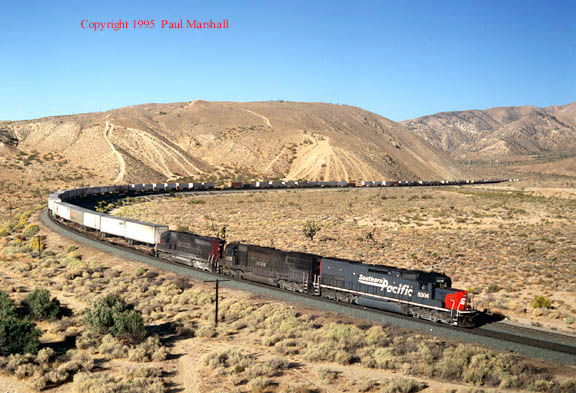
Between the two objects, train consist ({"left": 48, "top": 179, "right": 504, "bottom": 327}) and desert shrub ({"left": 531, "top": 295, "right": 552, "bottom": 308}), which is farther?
desert shrub ({"left": 531, "top": 295, "right": 552, "bottom": 308})

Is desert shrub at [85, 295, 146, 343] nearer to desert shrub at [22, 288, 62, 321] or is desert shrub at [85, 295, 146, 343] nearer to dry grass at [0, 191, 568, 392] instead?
dry grass at [0, 191, 568, 392]

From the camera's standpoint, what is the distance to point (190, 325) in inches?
1033

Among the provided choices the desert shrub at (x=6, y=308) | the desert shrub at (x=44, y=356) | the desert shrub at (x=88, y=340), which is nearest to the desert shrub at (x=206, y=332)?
the desert shrub at (x=88, y=340)

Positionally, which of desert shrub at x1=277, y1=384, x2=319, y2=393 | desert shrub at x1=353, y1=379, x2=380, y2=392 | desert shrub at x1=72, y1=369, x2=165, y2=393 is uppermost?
desert shrub at x1=353, y1=379, x2=380, y2=392

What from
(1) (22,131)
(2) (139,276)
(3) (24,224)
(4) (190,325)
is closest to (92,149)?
(1) (22,131)

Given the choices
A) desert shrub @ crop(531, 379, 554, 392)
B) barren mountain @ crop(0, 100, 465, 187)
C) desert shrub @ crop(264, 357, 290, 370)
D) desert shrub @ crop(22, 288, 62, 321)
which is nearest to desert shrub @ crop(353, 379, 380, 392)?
desert shrub @ crop(264, 357, 290, 370)

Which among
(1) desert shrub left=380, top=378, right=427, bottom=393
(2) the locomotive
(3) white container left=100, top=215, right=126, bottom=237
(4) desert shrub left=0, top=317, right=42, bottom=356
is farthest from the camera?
(3) white container left=100, top=215, right=126, bottom=237

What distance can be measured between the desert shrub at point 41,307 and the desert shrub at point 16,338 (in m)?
4.05

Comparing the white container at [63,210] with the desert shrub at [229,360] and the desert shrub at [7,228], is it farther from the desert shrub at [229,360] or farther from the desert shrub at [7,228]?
the desert shrub at [229,360]

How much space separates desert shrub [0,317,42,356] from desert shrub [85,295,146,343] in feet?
8.81

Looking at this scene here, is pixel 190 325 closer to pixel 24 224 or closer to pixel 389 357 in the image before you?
pixel 389 357

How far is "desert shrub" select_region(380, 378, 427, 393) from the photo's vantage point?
17781 millimetres

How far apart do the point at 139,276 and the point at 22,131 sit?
159 metres

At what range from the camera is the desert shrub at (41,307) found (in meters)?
26.9
